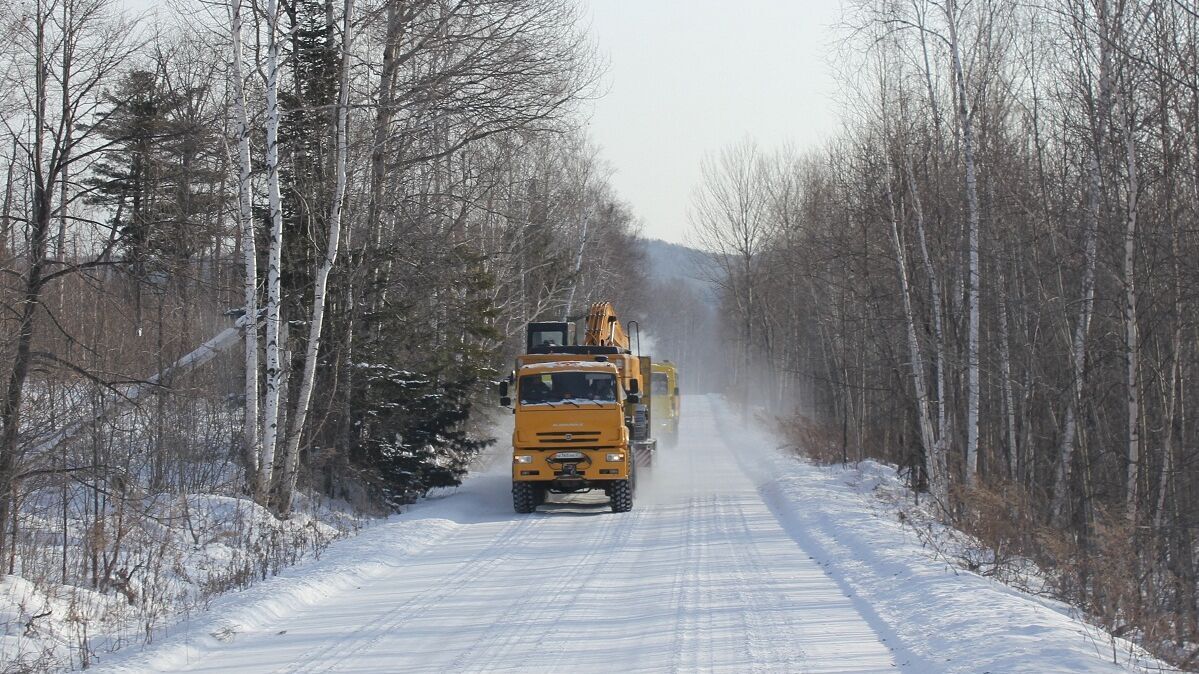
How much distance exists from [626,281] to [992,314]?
137ft

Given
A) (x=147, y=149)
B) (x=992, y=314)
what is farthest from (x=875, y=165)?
(x=147, y=149)

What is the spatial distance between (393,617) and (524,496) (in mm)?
9459

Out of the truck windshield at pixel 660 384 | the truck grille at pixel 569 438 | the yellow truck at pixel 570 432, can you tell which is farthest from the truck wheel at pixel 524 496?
the truck windshield at pixel 660 384

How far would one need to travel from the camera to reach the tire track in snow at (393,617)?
24.6 feet

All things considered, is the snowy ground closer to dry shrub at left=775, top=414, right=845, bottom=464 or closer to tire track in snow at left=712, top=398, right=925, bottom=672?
tire track in snow at left=712, top=398, right=925, bottom=672

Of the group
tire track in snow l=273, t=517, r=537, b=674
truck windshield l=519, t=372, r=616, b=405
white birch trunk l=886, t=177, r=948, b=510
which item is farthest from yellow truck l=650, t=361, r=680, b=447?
tire track in snow l=273, t=517, r=537, b=674

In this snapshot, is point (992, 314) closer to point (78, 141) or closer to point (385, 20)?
point (385, 20)

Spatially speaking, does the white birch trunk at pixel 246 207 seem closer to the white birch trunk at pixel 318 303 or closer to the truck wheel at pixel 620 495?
the white birch trunk at pixel 318 303

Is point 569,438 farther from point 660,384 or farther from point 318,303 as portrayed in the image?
point 660,384

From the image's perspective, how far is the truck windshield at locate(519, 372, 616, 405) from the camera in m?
19.2

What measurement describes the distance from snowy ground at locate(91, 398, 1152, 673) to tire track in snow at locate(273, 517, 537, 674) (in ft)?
0.09

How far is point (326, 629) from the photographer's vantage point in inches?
341

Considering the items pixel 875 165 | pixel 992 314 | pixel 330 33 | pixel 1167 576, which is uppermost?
pixel 330 33

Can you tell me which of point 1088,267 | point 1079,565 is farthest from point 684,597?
point 1088,267
